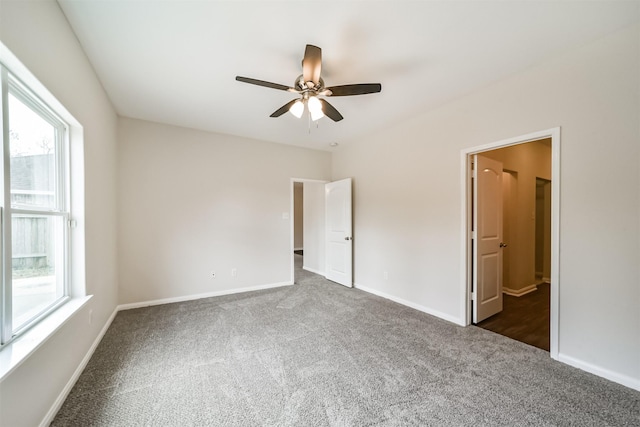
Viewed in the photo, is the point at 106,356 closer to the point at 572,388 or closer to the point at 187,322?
the point at 187,322

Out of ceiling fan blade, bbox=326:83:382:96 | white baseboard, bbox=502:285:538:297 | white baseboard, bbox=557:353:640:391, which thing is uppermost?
ceiling fan blade, bbox=326:83:382:96

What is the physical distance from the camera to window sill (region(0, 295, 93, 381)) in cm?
118

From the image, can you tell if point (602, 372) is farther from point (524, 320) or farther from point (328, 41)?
point (328, 41)

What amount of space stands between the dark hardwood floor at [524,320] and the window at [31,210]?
13.0ft

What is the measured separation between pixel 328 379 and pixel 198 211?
302 centimetres

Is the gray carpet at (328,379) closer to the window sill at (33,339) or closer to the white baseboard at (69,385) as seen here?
the white baseboard at (69,385)

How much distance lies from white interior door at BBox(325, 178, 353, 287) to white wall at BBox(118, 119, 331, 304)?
814 millimetres

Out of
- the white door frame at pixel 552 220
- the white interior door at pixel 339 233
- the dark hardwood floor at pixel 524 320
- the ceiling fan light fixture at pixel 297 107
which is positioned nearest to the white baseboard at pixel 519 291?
the dark hardwood floor at pixel 524 320

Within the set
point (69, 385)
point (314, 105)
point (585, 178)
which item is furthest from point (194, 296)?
point (585, 178)

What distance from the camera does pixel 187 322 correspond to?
2.95 meters

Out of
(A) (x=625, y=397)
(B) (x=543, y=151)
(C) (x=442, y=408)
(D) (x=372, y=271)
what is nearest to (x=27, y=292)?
(C) (x=442, y=408)

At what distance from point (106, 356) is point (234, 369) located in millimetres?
1204

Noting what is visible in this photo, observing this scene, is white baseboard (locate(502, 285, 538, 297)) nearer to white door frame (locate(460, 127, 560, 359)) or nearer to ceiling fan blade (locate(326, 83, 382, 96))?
white door frame (locate(460, 127, 560, 359))

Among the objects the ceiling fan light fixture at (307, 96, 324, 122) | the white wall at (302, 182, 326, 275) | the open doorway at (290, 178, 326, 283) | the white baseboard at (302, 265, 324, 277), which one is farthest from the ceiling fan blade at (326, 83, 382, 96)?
the white baseboard at (302, 265, 324, 277)
